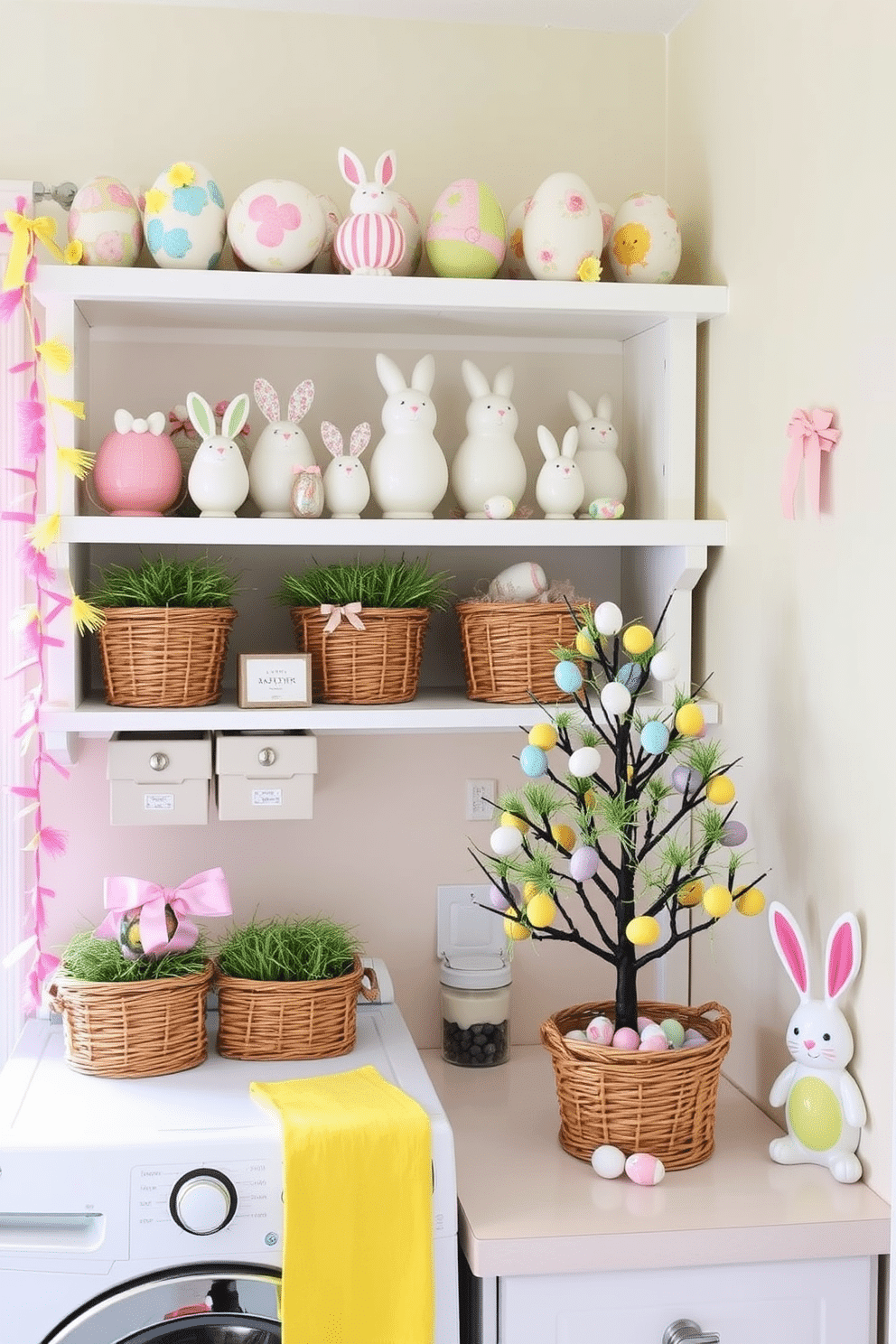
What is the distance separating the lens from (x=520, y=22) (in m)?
2.25

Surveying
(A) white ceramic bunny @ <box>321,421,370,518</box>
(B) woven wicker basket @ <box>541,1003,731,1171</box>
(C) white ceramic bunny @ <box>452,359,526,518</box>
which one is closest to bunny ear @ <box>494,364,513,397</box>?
(C) white ceramic bunny @ <box>452,359,526,518</box>

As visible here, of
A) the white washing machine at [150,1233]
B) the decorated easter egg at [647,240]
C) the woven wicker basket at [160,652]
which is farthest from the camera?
the decorated easter egg at [647,240]

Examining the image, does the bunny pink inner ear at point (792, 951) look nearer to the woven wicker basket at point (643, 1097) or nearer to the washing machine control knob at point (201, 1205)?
the woven wicker basket at point (643, 1097)

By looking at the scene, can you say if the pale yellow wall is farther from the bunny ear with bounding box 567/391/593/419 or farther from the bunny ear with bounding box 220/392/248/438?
the bunny ear with bounding box 220/392/248/438

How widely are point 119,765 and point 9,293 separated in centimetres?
71

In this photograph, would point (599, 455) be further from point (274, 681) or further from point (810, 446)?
point (274, 681)

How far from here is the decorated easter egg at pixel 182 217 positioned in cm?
196

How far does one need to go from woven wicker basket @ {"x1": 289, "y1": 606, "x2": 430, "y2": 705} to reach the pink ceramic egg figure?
0.28 metres

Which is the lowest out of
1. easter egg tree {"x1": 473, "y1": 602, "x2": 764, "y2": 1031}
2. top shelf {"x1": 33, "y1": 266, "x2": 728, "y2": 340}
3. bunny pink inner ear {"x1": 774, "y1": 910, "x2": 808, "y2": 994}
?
bunny pink inner ear {"x1": 774, "y1": 910, "x2": 808, "y2": 994}

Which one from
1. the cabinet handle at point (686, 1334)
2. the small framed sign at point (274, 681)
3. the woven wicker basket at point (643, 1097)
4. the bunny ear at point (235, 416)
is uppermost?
the bunny ear at point (235, 416)

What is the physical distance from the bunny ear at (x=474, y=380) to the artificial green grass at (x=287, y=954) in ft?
2.88

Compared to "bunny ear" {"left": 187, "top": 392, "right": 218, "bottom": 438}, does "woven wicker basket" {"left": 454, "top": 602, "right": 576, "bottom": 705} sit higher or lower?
lower

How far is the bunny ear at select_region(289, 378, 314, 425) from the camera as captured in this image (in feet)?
6.73

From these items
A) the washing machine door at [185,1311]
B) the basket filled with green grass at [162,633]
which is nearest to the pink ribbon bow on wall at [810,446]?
the basket filled with green grass at [162,633]
